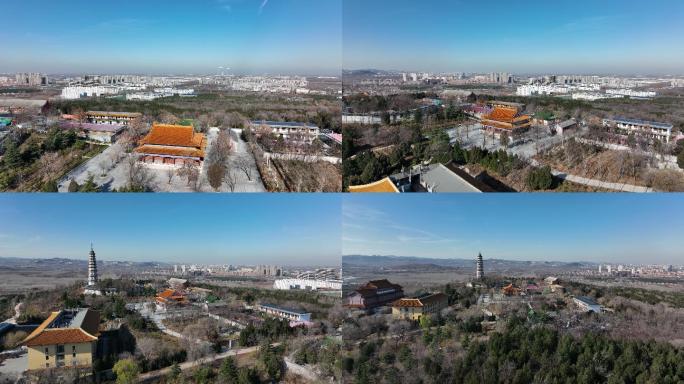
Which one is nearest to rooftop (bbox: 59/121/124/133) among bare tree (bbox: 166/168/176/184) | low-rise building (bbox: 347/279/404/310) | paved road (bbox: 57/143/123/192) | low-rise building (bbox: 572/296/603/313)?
paved road (bbox: 57/143/123/192)

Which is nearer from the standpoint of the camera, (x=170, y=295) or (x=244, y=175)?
(x=244, y=175)

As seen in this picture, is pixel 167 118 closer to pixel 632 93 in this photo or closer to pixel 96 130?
pixel 96 130

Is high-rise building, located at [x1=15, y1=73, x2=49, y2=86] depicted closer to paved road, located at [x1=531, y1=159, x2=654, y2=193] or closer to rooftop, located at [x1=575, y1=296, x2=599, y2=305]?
paved road, located at [x1=531, y1=159, x2=654, y2=193]

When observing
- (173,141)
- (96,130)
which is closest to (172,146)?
(173,141)

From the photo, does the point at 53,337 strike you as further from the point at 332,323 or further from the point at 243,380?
the point at 332,323

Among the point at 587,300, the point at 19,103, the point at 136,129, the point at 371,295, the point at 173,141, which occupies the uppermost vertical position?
the point at 19,103

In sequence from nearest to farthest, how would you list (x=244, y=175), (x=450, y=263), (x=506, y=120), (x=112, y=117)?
(x=244, y=175) → (x=112, y=117) → (x=506, y=120) → (x=450, y=263)

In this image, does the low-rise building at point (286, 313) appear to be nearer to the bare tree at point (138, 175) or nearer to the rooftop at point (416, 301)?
the rooftop at point (416, 301)
